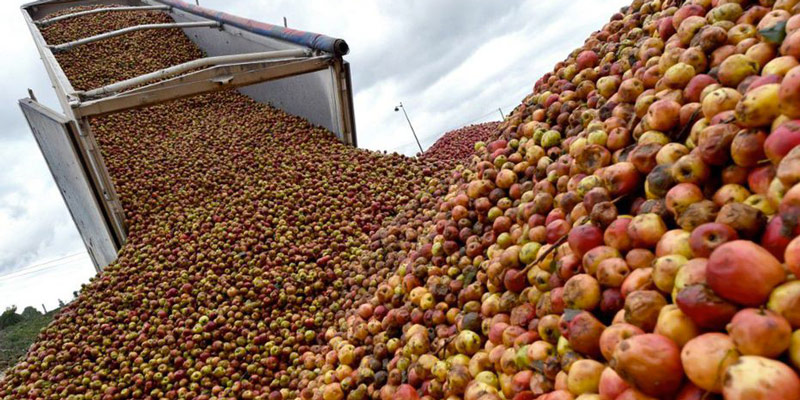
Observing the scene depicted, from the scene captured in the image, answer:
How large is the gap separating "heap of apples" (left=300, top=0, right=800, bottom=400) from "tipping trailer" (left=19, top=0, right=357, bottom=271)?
180 inches

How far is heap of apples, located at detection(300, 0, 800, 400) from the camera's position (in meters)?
1.24

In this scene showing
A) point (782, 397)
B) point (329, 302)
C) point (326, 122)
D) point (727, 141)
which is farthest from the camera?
point (326, 122)

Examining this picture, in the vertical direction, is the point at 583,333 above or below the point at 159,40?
below

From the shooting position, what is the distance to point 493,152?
3545mm

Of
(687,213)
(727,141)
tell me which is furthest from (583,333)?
(727,141)

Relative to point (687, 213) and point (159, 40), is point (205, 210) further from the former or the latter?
point (159, 40)

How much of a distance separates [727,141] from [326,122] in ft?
24.2

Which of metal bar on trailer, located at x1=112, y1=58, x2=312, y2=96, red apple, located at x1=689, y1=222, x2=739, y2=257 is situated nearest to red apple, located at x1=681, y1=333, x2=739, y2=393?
red apple, located at x1=689, y1=222, x2=739, y2=257

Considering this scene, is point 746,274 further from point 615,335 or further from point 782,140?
point 782,140

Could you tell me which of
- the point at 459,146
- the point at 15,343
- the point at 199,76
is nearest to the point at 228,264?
the point at 199,76

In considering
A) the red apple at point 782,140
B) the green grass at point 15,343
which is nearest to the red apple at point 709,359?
the red apple at point 782,140

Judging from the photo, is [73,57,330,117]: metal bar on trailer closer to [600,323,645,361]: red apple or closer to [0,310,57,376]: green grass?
[600,323,645,361]: red apple

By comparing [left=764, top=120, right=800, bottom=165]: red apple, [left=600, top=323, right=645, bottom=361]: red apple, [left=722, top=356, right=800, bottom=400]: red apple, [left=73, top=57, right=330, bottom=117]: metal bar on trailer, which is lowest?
[left=722, top=356, right=800, bottom=400]: red apple

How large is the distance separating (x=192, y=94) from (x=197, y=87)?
13 centimetres
